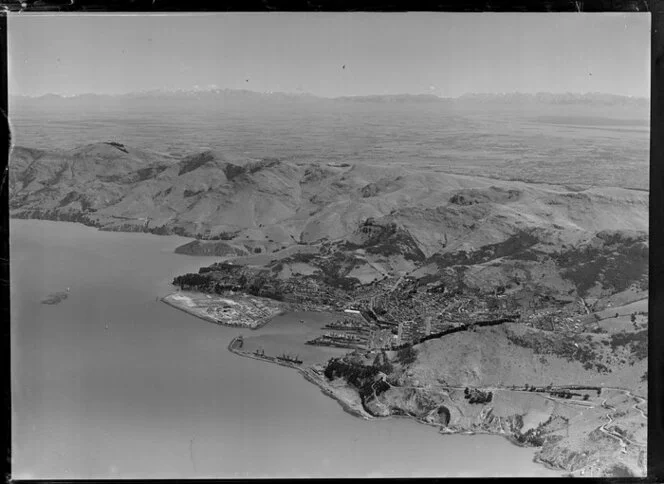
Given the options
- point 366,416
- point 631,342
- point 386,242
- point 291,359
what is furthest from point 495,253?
point 291,359

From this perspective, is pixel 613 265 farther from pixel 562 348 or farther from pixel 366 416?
pixel 366 416

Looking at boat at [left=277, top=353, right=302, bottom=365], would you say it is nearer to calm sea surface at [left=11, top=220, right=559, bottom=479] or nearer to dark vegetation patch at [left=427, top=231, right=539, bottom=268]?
calm sea surface at [left=11, top=220, right=559, bottom=479]

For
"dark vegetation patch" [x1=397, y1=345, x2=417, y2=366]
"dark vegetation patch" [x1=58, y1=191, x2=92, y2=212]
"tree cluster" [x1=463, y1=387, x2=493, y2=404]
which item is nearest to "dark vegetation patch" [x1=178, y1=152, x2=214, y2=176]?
"dark vegetation patch" [x1=58, y1=191, x2=92, y2=212]

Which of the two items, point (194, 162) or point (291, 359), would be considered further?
point (194, 162)

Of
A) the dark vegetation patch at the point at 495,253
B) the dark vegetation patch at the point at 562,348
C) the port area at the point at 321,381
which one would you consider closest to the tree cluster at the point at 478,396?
the dark vegetation patch at the point at 562,348

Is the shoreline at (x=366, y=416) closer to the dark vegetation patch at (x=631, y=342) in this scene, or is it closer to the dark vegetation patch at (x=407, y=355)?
the dark vegetation patch at (x=407, y=355)

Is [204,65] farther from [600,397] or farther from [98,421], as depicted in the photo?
[600,397]

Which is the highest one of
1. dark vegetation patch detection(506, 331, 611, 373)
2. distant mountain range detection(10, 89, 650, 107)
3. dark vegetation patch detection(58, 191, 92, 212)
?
distant mountain range detection(10, 89, 650, 107)
